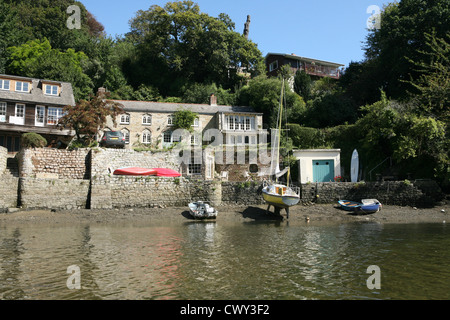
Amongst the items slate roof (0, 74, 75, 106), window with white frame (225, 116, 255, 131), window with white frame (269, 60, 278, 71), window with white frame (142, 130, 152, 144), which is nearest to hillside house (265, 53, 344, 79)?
window with white frame (269, 60, 278, 71)

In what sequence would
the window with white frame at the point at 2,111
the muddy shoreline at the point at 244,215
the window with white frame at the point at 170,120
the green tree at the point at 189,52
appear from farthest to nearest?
the green tree at the point at 189,52
the window with white frame at the point at 170,120
the window with white frame at the point at 2,111
the muddy shoreline at the point at 244,215

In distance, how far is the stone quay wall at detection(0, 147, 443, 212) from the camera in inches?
961

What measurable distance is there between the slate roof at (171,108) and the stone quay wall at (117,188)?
37.4 feet

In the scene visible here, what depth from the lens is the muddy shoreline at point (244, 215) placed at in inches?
902

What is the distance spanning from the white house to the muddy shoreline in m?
3.98

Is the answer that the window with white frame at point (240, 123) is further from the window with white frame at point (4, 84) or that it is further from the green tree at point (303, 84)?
the window with white frame at point (4, 84)

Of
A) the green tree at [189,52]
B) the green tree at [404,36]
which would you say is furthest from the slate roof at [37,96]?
the green tree at [404,36]

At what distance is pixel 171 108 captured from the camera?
136 ft

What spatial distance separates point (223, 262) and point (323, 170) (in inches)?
826

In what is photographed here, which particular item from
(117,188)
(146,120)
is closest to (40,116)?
(117,188)

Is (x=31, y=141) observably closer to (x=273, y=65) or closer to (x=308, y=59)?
(x=273, y=65)

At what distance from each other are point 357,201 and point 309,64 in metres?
32.4
